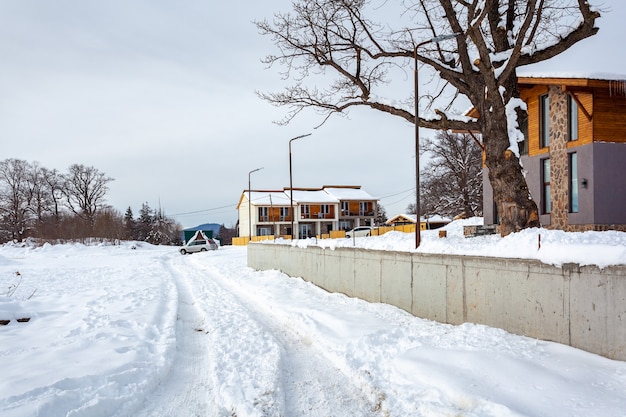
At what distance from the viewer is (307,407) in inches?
187

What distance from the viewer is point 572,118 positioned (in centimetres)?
1814

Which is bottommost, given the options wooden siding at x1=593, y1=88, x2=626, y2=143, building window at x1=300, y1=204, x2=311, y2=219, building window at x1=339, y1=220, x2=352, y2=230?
building window at x1=339, y1=220, x2=352, y2=230

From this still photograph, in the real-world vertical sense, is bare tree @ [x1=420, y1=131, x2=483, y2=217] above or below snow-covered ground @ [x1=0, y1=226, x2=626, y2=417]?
above

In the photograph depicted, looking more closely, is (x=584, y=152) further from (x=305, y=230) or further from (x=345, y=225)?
(x=345, y=225)

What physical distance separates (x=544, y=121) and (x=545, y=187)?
2917 millimetres

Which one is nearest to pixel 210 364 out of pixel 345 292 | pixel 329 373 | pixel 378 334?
pixel 329 373

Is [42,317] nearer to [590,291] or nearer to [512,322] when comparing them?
[512,322]

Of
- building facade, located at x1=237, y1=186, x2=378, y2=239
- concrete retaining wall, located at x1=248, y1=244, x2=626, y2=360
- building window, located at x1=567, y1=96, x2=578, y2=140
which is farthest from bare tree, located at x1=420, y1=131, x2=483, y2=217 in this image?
concrete retaining wall, located at x1=248, y1=244, x2=626, y2=360

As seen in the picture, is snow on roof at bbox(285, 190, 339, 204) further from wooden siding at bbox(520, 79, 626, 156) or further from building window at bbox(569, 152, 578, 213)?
wooden siding at bbox(520, 79, 626, 156)

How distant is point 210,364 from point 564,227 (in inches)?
654

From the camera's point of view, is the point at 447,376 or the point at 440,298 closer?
the point at 447,376

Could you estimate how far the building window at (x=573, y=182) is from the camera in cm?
1792

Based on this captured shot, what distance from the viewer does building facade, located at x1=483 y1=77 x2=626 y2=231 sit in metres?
16.7

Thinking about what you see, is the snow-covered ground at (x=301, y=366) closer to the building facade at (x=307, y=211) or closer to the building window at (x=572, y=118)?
the building window at (x=572, y=118)
